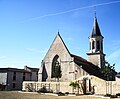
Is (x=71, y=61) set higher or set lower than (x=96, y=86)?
higher

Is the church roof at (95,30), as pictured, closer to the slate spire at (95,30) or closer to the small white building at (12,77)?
the slate spire at (95,30)

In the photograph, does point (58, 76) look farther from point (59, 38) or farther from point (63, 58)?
point (59, 38)

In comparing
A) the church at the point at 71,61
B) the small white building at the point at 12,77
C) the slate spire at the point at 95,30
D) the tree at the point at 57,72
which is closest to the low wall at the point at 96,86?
the church at the point at 71,61

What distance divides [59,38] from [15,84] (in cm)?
2187

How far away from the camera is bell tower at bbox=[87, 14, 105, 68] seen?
57.0 meters

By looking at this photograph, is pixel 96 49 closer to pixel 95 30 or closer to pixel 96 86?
pixel 95 30

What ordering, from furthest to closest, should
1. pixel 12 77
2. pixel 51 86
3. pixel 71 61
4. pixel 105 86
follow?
pixel 12 77, pixel 71 61, pixel 51 86, pixel 105 86

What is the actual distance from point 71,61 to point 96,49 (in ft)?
37.1

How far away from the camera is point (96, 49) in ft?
188

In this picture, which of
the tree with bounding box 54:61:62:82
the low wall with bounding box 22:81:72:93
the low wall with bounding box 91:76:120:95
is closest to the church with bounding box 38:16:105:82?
the tree with bounding box 54:61:62:82

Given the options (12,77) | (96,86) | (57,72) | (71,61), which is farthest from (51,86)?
(12,77)

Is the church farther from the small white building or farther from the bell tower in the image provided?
the small white building

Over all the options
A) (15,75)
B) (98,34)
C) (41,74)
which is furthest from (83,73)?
(15,75)

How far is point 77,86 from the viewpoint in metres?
→ 42.0
